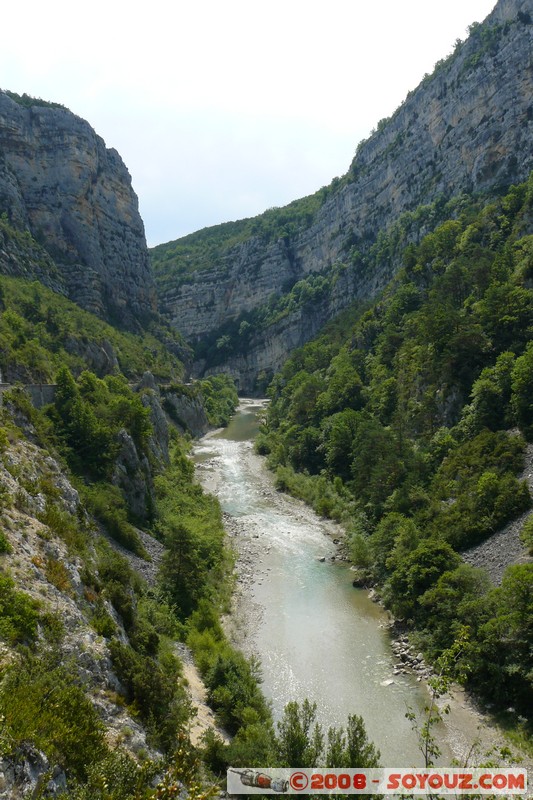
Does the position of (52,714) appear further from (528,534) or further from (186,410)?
(186,410)

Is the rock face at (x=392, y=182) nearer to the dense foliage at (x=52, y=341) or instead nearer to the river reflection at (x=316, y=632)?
the dense foliage at (x=52, y=341)

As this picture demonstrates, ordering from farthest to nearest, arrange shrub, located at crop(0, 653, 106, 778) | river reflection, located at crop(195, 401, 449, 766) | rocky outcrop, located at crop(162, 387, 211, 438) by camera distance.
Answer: rocky outcrop, located at crop(162, 387, 211, 438) < river reflection, located at crop(195, 401, 449, 766) < shrub, located at crop(0, 653, 106, 778)

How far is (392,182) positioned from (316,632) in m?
95.6

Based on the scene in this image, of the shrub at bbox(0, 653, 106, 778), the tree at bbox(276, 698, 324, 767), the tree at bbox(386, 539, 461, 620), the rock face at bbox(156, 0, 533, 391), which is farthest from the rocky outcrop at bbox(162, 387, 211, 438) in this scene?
the shrub at bbox(0, 653, 106, 778)

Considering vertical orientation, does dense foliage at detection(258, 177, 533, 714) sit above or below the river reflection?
above

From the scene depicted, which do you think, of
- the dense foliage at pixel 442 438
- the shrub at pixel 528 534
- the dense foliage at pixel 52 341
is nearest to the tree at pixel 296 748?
the dense foliage at pixel 442 438

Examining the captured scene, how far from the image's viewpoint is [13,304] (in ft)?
171

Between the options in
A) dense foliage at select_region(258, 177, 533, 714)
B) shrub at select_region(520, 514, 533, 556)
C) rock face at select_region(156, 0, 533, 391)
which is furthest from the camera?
rock face at select_region(156, 0, 533, 391)

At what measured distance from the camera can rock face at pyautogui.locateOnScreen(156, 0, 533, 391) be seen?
68812 millimetres

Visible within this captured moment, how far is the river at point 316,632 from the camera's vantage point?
1756 centimetres

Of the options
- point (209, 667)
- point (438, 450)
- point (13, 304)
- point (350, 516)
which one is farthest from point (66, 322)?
point (209, 667)

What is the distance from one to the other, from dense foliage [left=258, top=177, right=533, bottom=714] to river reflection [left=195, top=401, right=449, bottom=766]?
1.95 meters

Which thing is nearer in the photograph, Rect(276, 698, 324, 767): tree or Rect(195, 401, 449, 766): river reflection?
Rect(276, 698, 324, 767): tree

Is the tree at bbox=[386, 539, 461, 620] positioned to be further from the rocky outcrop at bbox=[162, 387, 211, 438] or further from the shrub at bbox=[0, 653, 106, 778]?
the rocky outcrop at bbox=[162, 387, 211, 438]
